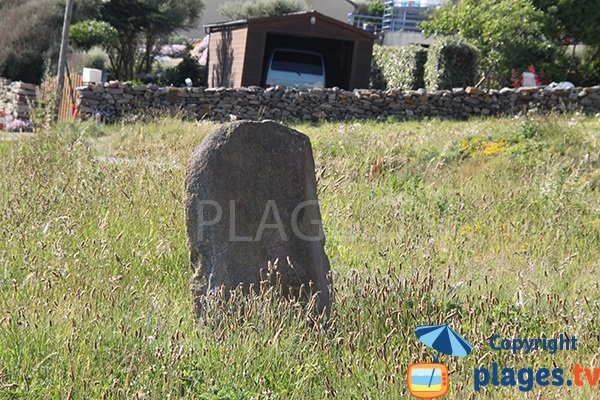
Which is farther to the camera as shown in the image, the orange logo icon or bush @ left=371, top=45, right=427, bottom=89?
bush @ left=371, top=45, right=427, bottom=89

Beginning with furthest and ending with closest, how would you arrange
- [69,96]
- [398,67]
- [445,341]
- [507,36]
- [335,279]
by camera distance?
[398,67] < [507,36] < [69,96] < [335,279] < [445,341]

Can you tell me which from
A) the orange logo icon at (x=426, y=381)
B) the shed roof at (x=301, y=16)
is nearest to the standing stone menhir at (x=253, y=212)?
the orange logo icon at (x=426, y=381)

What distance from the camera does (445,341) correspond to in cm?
437

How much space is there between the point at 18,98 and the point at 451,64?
10.5m

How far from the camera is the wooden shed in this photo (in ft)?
73.0

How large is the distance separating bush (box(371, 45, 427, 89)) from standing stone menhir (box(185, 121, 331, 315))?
18008 mm

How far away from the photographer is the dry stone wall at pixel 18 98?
19.8m

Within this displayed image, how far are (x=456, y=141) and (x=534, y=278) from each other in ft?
19.5

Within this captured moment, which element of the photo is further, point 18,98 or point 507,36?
point 507,36

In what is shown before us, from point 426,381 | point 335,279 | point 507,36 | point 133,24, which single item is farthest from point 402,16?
point 426,381

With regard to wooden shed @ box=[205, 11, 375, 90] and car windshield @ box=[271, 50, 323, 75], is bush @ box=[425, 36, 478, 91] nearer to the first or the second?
wooden shed @ box=[205, 11, 375, 90]

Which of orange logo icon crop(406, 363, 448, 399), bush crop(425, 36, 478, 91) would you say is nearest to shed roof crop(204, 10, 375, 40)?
bush crop(425, 36, 478, 91)

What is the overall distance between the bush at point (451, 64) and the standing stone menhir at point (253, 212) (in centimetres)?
1610

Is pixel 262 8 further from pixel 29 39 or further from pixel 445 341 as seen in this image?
pixel 445 341
